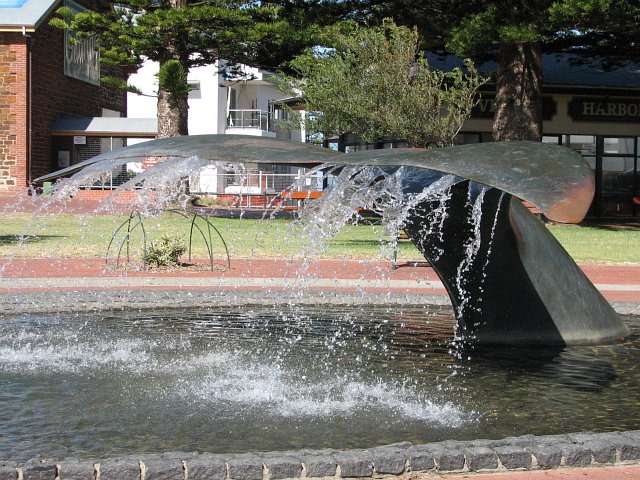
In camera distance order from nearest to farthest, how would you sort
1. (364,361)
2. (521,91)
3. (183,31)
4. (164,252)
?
(364,361) → (164,252) → (183,31) → (521,91)

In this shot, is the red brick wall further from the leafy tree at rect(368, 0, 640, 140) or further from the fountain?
the fountain

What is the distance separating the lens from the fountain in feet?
16.7

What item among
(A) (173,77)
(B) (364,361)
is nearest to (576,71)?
(A) (173,77)

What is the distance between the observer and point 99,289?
499 inches

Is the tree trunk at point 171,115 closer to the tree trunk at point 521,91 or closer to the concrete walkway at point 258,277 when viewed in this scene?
the tree trunk at point 521,91

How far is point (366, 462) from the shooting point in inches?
190

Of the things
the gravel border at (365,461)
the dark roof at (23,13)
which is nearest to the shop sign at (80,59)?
the dark roof at (23,13)

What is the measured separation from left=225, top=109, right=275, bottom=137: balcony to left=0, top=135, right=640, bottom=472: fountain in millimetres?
46200

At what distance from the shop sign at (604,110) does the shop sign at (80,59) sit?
868 inches

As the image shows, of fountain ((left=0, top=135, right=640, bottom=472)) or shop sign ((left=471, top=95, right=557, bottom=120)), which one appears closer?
fountain ((left=0, top=135, right=640, bottom=472))

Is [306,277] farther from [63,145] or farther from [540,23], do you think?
[63,145]

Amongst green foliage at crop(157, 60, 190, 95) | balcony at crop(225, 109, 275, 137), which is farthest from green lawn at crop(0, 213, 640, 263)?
balcony at crop(225, 109, 275, 137)

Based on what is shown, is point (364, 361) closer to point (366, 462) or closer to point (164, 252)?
point (366, 462)

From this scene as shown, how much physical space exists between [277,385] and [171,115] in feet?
73.9
